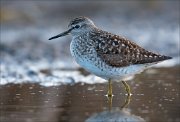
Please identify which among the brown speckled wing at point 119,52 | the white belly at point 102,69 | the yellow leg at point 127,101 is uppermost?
the brown speckled wing at point 119,52

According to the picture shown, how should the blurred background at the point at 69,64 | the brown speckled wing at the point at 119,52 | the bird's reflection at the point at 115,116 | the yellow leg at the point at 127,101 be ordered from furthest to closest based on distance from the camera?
the brown speckled wing at the point at 119,52 → the yellow leg at the point at 127,101 → the blurred background at the point at 69,64 → the bird's reflection at the point at 115,116

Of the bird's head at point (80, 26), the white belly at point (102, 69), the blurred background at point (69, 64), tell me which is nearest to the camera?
the blurred background at point (69, 64)

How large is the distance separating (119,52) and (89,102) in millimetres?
1307

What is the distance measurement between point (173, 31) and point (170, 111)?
10.7 meters

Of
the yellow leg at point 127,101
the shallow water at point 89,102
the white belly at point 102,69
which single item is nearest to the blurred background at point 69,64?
the shallow water at point 89,102

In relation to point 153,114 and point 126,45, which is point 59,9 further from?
point 153,114

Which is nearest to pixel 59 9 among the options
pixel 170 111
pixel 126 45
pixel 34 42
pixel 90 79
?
pixel 34 42

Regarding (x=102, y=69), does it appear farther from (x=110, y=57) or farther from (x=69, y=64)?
(x=69, y=64)

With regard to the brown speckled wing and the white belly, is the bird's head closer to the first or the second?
the brown speckled wing

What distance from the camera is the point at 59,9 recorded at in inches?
860

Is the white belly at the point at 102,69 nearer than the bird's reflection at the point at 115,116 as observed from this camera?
No

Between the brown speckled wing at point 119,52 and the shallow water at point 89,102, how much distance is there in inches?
23.0

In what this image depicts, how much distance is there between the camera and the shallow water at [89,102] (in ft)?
30.2

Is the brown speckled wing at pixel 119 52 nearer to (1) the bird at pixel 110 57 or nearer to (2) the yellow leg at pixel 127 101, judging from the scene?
(1) the bird at pixel 110 57
